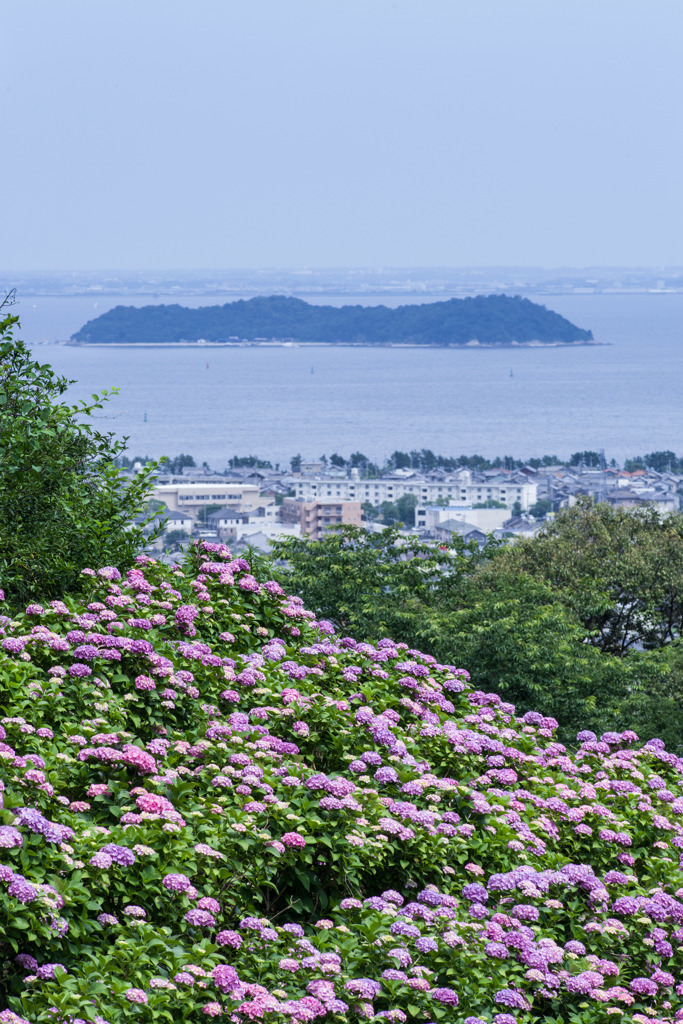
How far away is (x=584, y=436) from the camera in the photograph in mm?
128750

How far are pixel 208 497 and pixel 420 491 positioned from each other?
16720 mm

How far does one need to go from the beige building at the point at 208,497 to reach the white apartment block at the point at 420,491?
7241mm

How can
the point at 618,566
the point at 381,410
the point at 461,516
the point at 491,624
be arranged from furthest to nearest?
the point at 381,410
the point at 461,516
the point at 618,566
the point at 491,624

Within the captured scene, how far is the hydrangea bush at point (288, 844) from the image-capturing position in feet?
11.9

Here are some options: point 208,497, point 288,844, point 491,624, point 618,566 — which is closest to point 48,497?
point 288,844

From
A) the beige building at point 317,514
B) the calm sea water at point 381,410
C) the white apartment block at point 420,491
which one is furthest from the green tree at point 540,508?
the calm sea water at point 381,410

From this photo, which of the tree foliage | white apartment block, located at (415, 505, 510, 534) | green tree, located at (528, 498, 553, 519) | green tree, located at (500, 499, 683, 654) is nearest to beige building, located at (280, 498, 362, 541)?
white apartment block, located at (415, 505, 510, 534)

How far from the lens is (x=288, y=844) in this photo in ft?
14.1

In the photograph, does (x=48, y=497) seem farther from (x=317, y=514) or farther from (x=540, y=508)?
(x=540, y=508)

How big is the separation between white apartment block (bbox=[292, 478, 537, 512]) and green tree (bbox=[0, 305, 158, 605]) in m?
62.2

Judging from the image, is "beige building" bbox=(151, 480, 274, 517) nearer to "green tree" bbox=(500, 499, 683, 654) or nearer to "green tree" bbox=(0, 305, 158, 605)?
"green tree" bbox=(500, 499, 683, 654)

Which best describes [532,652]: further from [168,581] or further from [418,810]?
[418,810]

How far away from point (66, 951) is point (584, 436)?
128805 mm

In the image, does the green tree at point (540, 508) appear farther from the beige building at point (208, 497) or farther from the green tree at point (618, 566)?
the green tree at point (618, 566)
